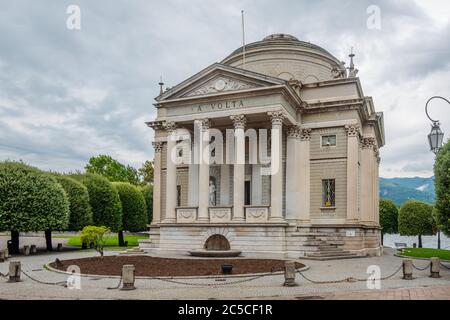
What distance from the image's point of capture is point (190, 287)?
1734 centimetres

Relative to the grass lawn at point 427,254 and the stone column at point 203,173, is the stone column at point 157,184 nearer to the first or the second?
the stone column at point 203,173

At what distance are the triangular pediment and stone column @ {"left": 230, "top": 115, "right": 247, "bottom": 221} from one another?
2352 mm

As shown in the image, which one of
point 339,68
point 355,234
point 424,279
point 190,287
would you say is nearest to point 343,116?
point 339,68

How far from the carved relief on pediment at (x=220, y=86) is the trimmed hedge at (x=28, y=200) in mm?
14665

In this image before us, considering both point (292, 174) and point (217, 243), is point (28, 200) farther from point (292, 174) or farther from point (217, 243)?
point (292, 174)

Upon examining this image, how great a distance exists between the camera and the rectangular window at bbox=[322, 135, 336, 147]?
33.8 meters

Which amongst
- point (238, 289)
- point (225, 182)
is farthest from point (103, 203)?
point (238, 289)

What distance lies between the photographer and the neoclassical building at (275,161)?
101 ft

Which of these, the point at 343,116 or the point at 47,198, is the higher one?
the point at 343,116

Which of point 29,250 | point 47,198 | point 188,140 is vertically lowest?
point 29,250

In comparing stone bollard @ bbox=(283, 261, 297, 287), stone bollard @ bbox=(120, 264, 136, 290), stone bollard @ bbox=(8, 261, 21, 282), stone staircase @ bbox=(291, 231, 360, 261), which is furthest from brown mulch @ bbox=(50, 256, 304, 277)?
stone staircase @ bbox=(291, 231, 360, 261)

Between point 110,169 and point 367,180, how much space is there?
59.6 meters
